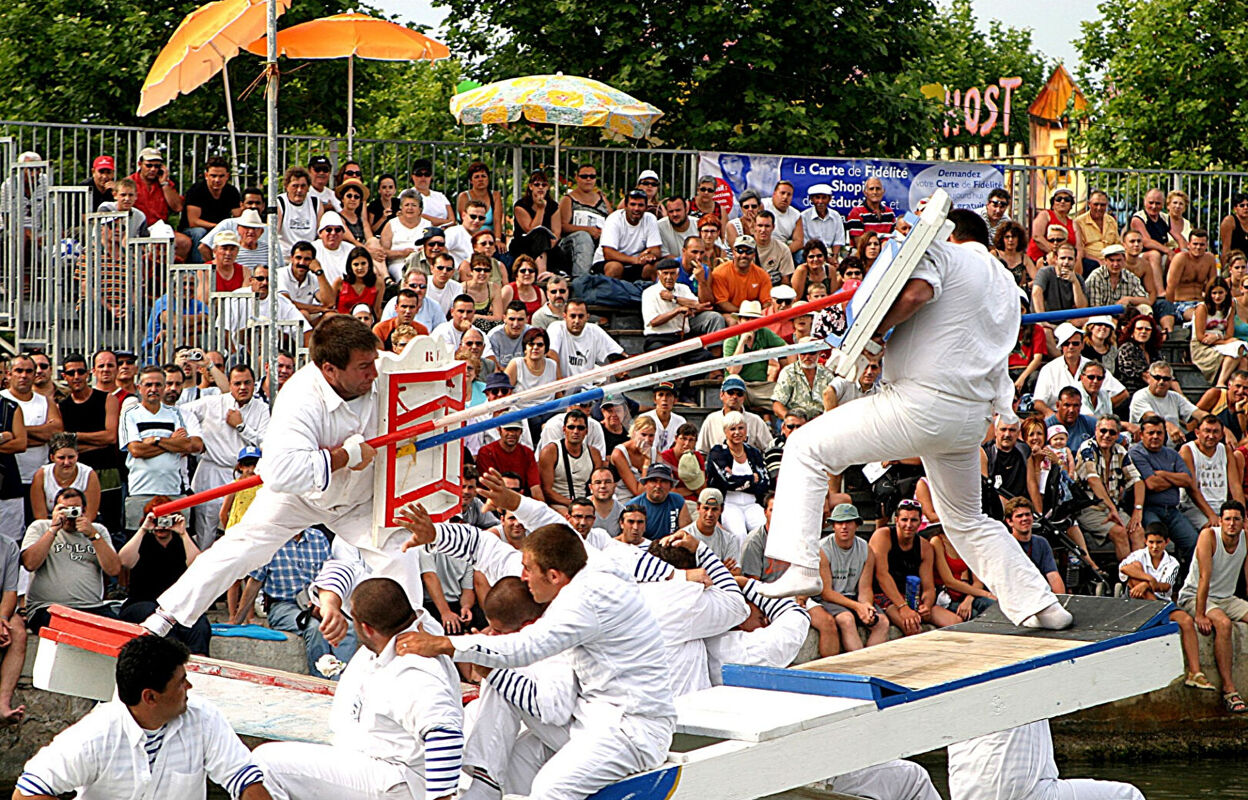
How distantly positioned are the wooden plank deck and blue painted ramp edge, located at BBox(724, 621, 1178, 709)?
4 cm

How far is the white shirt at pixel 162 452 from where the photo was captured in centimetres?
1193

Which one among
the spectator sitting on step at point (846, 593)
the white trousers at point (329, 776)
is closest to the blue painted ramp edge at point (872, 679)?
the white trousers at point (329, 776)

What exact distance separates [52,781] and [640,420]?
7.03 metres

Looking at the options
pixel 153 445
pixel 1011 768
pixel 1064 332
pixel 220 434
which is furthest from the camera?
pixel 1064 332

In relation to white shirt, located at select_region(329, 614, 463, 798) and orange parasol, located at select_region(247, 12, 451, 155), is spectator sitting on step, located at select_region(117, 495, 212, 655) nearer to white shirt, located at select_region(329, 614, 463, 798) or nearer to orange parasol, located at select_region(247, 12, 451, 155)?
white shirt, located at select_region(329, 614, 463, 798)

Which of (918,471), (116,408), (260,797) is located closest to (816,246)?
(918,471)

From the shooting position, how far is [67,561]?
1139cm

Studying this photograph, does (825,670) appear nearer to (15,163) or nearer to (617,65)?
(15,163)

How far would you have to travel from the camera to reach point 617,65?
2561cm

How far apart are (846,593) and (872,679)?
5194 mm

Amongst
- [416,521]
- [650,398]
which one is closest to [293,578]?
[416,521]

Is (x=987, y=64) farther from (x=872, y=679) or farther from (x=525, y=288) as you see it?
(x=872, y=679)

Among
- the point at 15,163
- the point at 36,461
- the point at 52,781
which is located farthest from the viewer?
the point at 15,163

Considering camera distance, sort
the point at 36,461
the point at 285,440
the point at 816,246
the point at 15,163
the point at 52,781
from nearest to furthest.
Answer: the point at 52,781
the point at 285,440
the point at 36,461
the point at 15,163
the point at 816,246
